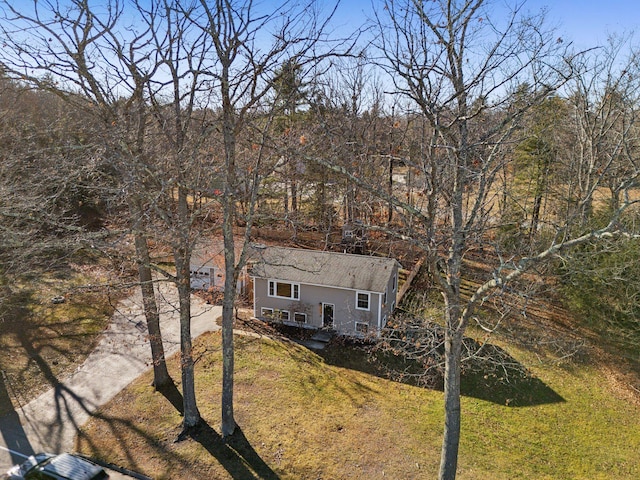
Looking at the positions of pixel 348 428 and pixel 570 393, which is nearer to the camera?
pixel 348 428

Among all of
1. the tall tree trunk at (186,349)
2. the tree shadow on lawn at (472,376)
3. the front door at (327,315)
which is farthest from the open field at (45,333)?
the tree shadow on lawn at (472,376)

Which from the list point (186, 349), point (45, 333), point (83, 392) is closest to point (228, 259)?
point (186, 349)

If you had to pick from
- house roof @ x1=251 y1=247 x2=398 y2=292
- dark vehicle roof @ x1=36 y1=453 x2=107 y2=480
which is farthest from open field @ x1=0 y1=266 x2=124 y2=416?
house roof @ x1=251 y1=247 x2=398 y2=292

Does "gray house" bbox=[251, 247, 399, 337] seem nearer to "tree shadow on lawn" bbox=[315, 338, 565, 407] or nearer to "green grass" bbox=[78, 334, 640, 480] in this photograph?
"tree shadow on lawn" bbox=[315, 338, 565, 407]

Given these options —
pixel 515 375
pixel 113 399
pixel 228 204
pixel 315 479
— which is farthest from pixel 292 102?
pixel 515 375

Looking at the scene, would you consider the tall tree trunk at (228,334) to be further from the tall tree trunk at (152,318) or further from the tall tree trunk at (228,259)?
the tall tree trunk at (152,318)

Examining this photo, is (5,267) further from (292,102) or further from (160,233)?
(292,102)

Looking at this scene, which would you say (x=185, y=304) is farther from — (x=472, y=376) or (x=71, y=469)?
(x=472, y=376)
